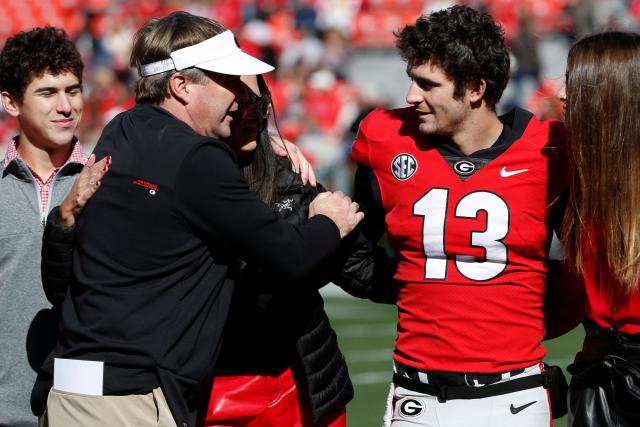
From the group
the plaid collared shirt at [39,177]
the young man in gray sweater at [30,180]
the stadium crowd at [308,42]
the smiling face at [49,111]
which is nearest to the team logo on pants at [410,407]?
the young man in gray sweater at [30,180]

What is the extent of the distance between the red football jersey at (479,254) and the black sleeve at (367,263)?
0.24 meters

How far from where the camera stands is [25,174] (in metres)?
3.90

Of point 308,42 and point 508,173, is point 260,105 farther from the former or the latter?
point 308,42

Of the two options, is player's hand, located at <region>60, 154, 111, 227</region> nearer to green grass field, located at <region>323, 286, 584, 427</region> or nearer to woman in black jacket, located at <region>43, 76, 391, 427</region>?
woman in black jacket, located at <region>43, 76, 391, 427</region>

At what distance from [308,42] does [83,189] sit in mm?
14414

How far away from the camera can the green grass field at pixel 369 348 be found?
256 inches

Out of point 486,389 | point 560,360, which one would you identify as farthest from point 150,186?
point 560,360

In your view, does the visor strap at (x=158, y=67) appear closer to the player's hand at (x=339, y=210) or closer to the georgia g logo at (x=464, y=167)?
the player's hand at (x=339, y=210)

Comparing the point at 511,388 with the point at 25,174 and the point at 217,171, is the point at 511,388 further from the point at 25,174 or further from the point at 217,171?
the point at 25,174

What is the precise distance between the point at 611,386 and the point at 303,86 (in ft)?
44.6

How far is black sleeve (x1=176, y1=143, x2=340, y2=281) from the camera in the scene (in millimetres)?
3062

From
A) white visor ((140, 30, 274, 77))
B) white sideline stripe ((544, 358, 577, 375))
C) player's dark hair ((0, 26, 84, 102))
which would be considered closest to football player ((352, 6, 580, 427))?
white visor ((140, 30, 274, 77))

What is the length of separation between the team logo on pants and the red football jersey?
4.7 inches

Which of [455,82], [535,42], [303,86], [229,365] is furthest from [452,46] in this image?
[303,86]
